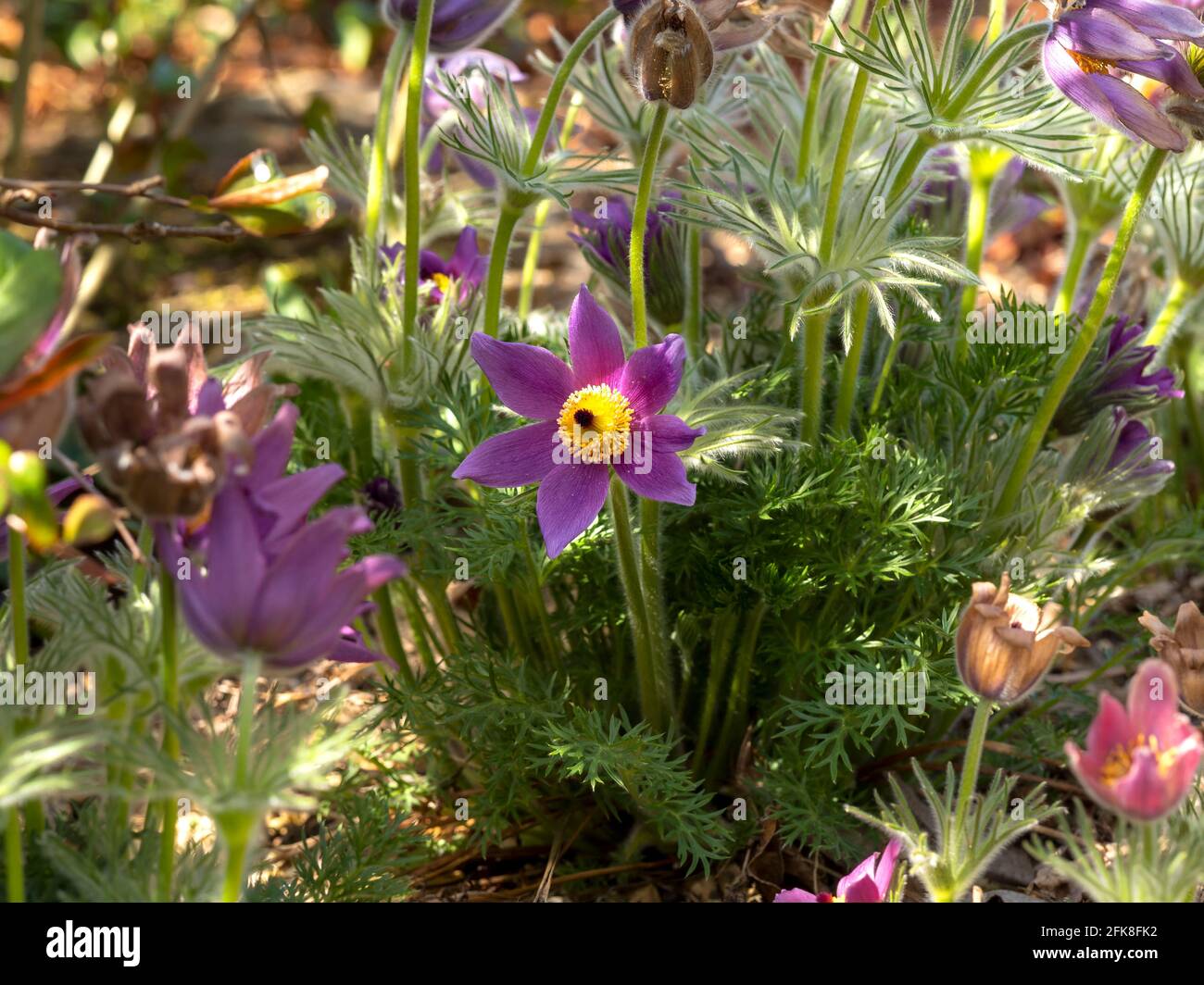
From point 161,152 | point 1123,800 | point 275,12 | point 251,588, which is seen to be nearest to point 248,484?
point 251,588

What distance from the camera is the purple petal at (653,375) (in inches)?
42.0

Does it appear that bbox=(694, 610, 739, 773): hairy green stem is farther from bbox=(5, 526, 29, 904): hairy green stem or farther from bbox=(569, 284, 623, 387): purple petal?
bbox=(5, 526, 29, 904): hairy green stem

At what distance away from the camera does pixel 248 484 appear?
33.6 inches

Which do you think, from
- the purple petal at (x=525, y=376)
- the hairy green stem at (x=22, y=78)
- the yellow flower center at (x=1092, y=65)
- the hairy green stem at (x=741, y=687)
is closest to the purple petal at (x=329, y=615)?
the purple petal at (x=525, y=376)

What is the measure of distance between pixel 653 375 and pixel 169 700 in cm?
45

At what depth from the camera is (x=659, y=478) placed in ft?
3.50

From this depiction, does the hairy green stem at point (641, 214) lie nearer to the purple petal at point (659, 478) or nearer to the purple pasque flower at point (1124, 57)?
the purple petal at point (659, 478)

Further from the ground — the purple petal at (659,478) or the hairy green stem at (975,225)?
the hairy green stem at (975,225)

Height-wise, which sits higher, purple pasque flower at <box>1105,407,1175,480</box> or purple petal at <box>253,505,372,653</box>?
purple pasque flower at <box>1105,407,1175,480</box>

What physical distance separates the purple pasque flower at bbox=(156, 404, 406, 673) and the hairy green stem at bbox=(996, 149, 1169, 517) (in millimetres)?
675

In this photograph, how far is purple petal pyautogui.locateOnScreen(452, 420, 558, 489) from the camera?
3.59ft

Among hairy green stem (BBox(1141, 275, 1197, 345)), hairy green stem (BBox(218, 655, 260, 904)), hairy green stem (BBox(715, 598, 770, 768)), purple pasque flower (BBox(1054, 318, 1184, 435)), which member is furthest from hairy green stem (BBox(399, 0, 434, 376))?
hairy green stem (BBox(1141, 275, 1197, 345))

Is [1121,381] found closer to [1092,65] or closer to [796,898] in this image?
[1092,65]

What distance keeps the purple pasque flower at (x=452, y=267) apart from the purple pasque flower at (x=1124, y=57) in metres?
0.63
